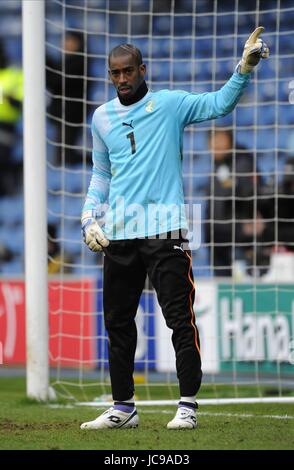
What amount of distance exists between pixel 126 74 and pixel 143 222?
69 centimetres

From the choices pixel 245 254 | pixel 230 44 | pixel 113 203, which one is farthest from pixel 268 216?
pixel 113 203

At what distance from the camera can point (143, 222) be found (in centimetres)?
486

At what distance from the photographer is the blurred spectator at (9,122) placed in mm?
13648

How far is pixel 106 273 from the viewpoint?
4.97 metres

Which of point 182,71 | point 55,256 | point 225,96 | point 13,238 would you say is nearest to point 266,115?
point 182,71

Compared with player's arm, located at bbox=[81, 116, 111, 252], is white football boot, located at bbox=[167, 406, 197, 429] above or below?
below

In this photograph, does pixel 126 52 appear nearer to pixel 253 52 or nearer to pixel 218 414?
pixel 253 52

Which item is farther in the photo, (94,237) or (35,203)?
(35,203)

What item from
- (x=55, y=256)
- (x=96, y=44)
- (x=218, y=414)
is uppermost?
(x=96, y=44)

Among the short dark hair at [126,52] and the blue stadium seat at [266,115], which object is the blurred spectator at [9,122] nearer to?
→ the blue stadium seat at [266,115]

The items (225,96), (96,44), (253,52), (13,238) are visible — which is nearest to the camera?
(253,52)

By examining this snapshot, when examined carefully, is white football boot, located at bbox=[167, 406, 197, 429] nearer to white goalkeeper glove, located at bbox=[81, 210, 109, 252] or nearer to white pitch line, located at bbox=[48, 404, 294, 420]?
white goalkeeper glove, located at bbox=[81, 210, 109, 252]

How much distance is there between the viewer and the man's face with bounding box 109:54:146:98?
15.8 feet

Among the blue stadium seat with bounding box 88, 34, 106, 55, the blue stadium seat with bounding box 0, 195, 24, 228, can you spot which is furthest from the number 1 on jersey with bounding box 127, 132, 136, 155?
the blue stadium seat with bounding box 0, 195, 24, 228
